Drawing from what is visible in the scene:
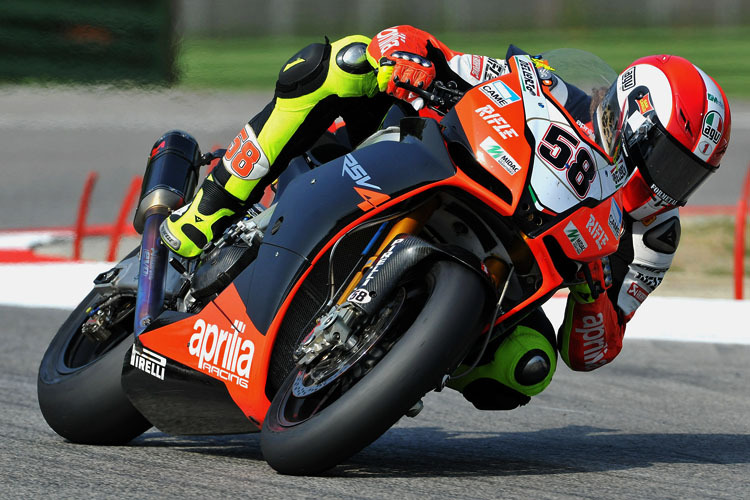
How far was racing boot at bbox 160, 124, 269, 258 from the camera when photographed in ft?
14.0

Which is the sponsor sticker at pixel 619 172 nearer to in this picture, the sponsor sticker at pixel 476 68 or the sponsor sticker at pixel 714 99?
the sponsor sticker at pixel 714 99

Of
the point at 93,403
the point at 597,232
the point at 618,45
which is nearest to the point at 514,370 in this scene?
the point at 597,232

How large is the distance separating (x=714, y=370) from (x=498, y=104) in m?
3.91

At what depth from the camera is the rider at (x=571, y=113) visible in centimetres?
407

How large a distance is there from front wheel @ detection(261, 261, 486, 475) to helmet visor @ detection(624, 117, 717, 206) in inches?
50.1

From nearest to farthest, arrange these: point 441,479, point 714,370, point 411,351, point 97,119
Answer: point 411,351
point 441,479
point 714,370
point 97,119

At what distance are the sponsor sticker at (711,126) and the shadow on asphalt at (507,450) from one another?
3.84 feet

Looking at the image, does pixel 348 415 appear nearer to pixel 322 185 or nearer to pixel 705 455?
pixel 322 185

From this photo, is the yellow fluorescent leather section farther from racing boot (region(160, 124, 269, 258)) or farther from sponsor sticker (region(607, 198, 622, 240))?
sponsor sticker (region(607, 198, 622, 240))

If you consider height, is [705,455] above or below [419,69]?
below

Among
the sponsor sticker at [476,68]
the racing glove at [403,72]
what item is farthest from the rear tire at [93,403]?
the sponsor sticker at [476,68]

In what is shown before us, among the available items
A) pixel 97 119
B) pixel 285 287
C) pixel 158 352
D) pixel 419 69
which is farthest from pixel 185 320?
pixel 97 119

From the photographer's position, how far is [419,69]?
13.1 feet

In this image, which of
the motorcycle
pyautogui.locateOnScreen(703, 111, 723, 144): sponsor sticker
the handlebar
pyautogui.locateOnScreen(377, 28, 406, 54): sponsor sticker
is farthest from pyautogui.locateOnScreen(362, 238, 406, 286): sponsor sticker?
pyautogui.locateOnScreen(703, 111, 723, 144): sponsor sticker
